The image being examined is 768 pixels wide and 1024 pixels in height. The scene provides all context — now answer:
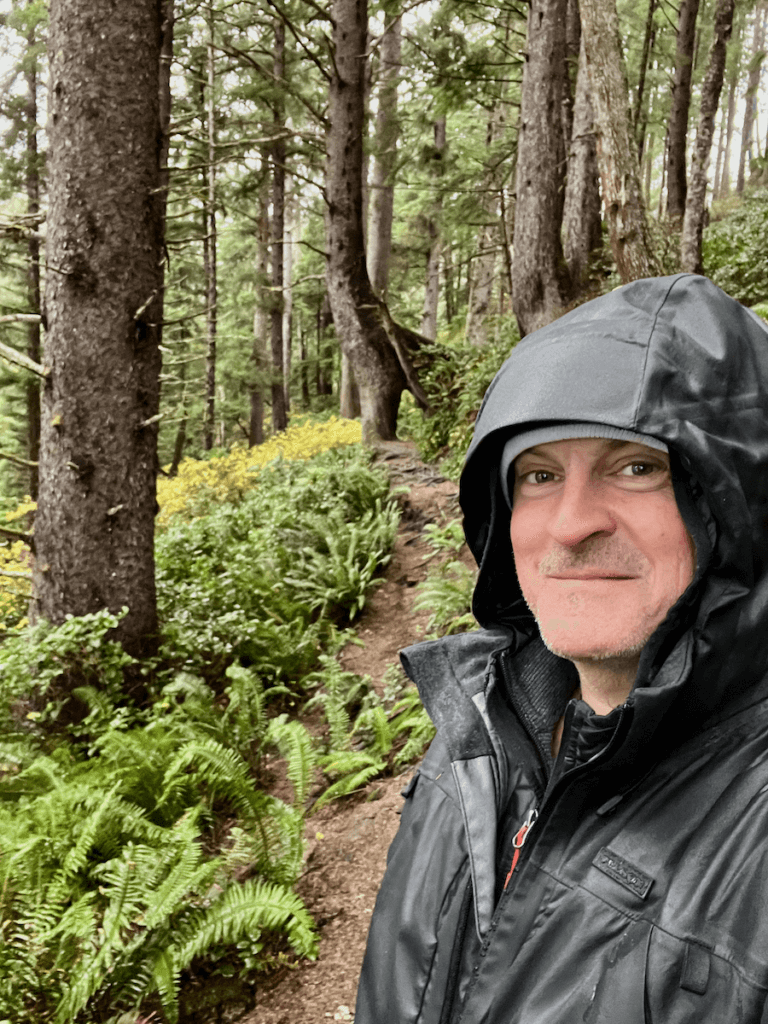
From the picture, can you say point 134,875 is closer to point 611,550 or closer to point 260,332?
point 611,550

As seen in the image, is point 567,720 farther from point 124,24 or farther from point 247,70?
point 247,70

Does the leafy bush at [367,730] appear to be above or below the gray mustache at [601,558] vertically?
below

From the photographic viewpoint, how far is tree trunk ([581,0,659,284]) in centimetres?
728

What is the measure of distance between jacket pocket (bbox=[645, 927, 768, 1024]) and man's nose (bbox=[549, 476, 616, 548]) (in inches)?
26.8

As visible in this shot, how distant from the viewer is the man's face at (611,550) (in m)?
1.39

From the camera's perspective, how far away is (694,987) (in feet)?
3.49

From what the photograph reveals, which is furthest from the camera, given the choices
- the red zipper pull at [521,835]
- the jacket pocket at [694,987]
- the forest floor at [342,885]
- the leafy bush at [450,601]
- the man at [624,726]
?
the leafy bush at [450,601]

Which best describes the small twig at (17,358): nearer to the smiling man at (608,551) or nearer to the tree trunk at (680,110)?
the smiling man at (608,551)

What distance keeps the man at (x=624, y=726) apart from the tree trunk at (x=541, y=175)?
328 inches

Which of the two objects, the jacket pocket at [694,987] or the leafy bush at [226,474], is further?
the leafy bush at [226,474]

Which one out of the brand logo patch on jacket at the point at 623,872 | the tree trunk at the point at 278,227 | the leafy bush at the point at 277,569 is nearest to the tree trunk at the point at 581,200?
the leafy bush at the point at 277,569

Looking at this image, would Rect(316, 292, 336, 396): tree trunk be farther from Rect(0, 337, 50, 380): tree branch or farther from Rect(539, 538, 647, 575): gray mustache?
Rect(539, 538, 647, 575): gray mustache

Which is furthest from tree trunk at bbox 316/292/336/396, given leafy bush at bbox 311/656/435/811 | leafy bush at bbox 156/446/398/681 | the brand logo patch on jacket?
the brand logo patch on jacket

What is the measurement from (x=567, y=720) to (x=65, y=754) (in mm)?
4645
